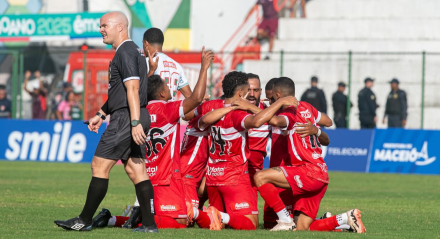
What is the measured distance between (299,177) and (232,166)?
0.80 m

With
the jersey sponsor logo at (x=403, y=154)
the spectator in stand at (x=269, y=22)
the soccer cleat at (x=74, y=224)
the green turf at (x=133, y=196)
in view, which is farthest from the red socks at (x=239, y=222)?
the spectator in stand at (x=269, y=22)

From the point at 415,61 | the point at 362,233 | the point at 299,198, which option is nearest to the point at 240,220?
the point at 299,198

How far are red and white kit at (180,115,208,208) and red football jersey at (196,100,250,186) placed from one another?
22.2 inches

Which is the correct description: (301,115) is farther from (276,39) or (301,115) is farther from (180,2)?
(180,2)

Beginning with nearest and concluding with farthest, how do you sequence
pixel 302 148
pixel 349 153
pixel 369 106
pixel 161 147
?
pixel 161 147, pixel 302 148, pixel 349 153, pixel 369 106

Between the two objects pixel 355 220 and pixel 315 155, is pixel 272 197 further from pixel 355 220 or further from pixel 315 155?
pixel 355 220

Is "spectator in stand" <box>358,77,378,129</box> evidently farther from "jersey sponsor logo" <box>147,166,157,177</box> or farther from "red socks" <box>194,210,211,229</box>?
"jersey sponsor logo" <box>147,166,157,177</box>

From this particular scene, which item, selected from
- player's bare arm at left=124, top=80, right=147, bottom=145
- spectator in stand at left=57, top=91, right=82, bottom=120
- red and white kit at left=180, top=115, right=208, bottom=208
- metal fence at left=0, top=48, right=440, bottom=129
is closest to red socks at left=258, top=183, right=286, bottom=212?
red and white kit at left=180, top=115, right=208, bottom=208

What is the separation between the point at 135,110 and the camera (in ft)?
25.4

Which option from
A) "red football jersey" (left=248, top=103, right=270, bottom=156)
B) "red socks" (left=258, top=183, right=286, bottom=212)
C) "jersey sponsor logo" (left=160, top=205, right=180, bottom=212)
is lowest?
"jersey sponsor logo" (left=160, top=205, right=180, bottom=212)

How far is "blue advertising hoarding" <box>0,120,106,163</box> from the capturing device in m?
21.5

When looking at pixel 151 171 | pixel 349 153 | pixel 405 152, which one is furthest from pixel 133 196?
pixel 405 152

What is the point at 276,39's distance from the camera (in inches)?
1204

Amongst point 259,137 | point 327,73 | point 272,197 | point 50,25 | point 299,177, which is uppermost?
Answer: point 50,25
